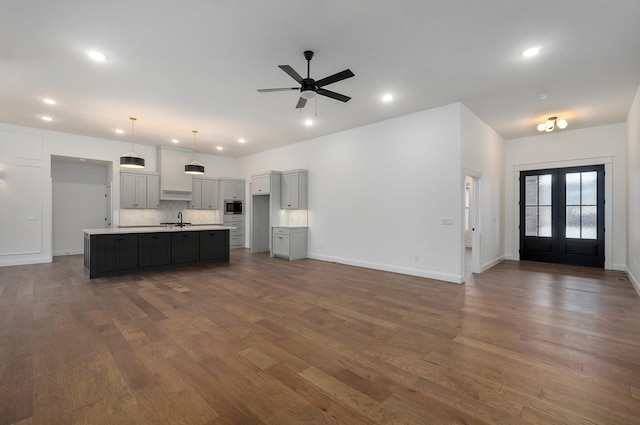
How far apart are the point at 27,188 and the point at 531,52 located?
10.3m

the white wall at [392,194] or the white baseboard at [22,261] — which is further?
the white baseboard at [22,261]

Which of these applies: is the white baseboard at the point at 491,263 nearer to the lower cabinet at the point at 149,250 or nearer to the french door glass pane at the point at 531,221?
the french door glass pane at the point at 531,221

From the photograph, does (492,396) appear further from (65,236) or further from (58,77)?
(65,236)

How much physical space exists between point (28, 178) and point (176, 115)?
4.32 m

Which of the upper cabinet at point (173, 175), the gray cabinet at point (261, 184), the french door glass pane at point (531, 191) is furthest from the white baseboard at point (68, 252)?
the french door glass pane at point (531, 191)

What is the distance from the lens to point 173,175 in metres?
8.67

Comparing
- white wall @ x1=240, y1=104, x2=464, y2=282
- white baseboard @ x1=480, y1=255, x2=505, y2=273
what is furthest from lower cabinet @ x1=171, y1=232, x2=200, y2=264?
white baseboard @ x1=480, y1=255, x2=505, y2=273

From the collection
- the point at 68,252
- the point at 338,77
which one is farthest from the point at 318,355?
the point at 68,252

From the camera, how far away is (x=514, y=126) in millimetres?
6531

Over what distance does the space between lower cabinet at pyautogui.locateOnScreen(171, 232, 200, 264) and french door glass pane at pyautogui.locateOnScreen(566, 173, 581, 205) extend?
9112 mm

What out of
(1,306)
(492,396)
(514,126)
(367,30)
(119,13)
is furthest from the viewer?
(514,126)

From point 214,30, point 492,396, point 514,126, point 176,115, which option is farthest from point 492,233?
point 176,115

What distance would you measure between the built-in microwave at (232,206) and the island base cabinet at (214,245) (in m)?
2.88

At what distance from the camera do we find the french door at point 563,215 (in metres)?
6.65
